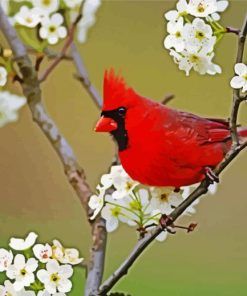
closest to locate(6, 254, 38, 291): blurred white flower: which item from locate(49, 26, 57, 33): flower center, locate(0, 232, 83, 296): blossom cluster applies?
locate(0, 232, 83, 296): blossom cluster

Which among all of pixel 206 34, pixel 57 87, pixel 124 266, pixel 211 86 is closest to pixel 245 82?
pixel 206 34

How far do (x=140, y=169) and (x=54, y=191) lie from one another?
527mm

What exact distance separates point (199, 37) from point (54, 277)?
23cm

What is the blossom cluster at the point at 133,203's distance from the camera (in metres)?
0.64

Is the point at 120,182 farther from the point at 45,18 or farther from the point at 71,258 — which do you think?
the point at 45,18

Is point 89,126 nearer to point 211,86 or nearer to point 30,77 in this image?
point 211,86

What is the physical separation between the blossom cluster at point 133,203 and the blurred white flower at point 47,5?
247mm

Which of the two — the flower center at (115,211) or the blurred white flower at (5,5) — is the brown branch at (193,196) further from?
the blurred white flower at (5,5)

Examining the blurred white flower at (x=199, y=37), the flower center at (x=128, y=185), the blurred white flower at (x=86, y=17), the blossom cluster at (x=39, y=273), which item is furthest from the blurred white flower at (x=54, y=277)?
the blurred white flower at (x=86, y=17)

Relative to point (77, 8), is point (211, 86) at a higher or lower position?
lower

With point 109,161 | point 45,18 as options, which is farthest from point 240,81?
point 109,161

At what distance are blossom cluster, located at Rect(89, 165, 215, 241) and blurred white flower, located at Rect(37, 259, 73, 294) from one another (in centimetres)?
8

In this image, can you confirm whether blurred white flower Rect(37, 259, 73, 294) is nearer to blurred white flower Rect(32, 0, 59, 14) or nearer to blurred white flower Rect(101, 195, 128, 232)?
blurred white flower Rect(101, 195, 128, 232)

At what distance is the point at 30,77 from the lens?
0.82 meters
